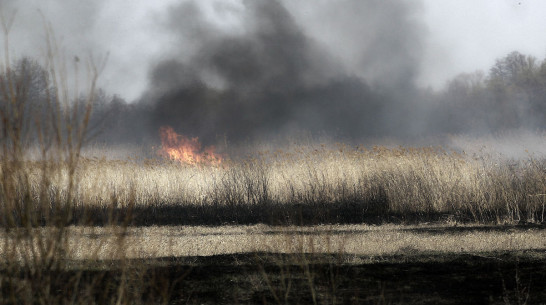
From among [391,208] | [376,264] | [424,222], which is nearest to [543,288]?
[376,264]

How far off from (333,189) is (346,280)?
569cm

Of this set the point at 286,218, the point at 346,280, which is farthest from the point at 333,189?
the point at 346,280

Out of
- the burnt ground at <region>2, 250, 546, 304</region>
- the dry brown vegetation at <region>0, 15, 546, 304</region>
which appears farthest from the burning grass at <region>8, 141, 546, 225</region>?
the burnt ground at <region>2, 250, 546, 304</region>

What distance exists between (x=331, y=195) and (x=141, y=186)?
3.67m

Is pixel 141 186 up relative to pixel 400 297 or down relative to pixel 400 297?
up

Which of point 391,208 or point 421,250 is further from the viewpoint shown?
point 391,208

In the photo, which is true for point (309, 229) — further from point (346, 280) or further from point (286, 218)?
A: point (346, 280)

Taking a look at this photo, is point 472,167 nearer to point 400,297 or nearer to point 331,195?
point 331,195

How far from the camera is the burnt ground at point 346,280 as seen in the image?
468cm

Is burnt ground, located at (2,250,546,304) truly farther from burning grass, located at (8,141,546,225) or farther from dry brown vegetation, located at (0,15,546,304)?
burning grass, located at (8,141,546,225)

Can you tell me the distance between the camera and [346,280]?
5352mm

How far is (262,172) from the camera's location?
11.4 m

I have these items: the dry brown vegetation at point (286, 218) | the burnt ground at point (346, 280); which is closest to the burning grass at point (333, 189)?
the dry brown vegetation at point (286, 218)

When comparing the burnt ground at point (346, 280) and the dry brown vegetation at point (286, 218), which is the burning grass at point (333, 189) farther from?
the burnt ground at point (346, 280)
